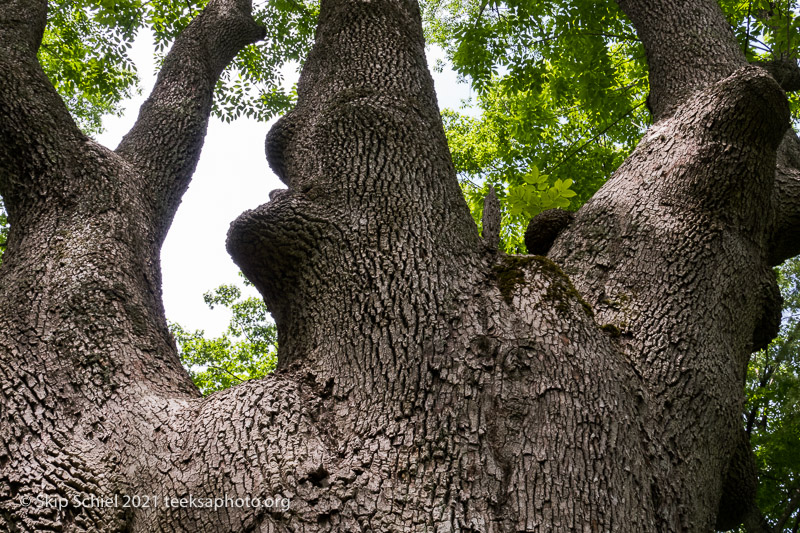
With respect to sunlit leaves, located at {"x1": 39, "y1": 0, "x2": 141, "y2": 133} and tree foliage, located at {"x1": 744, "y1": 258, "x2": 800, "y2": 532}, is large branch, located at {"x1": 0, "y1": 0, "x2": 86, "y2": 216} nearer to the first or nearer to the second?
sunlit leaves, located at {"x1": 39, "y1": 0, "x2": 141, "y2": 133}

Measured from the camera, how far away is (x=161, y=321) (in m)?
2.80

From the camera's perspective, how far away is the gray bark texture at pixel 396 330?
70.9 inches

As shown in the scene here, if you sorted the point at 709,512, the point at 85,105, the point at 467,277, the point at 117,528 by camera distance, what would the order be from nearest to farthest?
the point at 117,528, the point at 709,512, the point at 467,277, the point at 85,105

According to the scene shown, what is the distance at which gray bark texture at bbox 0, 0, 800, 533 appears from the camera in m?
1.80

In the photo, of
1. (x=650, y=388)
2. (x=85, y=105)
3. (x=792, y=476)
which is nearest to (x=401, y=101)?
(x=650, y=388)

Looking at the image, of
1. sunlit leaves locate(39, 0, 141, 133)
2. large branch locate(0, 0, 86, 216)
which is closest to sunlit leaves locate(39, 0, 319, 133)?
sunlit leaves locate(39, 0, 141, 133)

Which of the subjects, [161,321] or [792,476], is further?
[792,476]

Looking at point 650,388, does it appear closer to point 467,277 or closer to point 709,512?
point 709,512

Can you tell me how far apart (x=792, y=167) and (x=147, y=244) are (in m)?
3.77

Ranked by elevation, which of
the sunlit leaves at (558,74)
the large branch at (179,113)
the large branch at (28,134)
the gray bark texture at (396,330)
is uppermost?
the sunlit leaves at (558,74)

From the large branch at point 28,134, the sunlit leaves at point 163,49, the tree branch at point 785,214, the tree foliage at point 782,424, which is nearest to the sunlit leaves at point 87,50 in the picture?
the sunlit leaves at point 163,49

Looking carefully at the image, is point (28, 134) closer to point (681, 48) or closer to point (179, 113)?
point (179, 113)

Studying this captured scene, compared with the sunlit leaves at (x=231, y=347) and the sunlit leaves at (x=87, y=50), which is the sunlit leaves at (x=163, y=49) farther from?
the sunlit leaves at (x=231, y=347)

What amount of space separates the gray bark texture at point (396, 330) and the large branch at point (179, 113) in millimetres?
142
